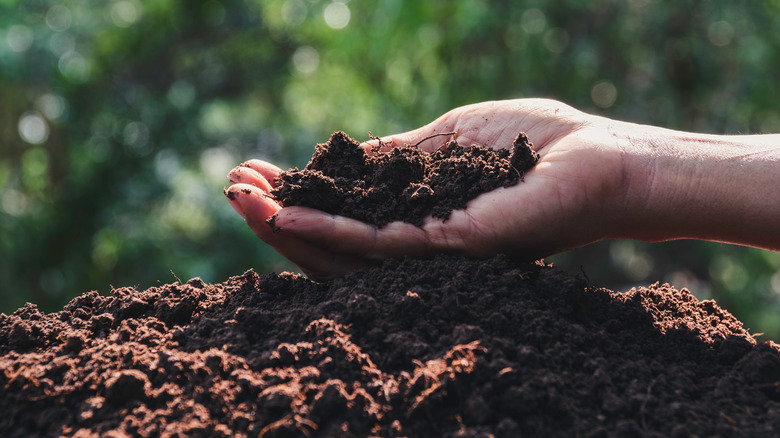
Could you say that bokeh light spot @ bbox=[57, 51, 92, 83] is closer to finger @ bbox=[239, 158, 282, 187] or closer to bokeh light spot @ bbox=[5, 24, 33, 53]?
bokeh light spot @ bbox=[5, 24, 33, 53]

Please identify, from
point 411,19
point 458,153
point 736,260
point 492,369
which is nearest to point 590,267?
point 736,260

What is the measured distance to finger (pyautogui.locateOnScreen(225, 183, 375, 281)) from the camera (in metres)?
2.22

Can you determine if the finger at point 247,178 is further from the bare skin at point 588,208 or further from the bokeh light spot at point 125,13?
the bokeh light spot at point 125,13

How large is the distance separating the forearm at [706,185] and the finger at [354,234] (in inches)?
32.8

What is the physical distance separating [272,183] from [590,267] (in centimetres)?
461

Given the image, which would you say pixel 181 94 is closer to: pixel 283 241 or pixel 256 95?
pixel 256 95

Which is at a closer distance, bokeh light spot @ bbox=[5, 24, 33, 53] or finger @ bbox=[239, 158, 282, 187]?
finger @ bbox=[239, 158, 282, 187]

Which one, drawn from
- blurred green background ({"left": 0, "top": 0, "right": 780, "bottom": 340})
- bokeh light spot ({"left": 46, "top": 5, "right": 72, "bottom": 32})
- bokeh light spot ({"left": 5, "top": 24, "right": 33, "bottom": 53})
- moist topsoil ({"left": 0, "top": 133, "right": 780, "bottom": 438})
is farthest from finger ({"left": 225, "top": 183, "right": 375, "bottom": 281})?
bokeh light spot ({"left": 46, "top": 5, "right": 72, "bottom": 32})

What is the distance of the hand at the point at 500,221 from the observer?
6.95ft

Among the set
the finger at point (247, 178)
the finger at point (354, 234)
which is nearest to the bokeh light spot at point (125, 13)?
the finger at point (247, 178)

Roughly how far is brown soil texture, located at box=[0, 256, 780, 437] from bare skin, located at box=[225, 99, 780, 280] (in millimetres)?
163

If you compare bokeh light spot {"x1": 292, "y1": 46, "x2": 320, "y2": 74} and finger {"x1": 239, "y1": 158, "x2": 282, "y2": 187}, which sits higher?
bokeh light spot {"x1": 292, "y1": 46, "x2": 320, "y2": 74}

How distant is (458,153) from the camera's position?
8.21 ft

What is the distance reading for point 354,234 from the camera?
2.16 meters
